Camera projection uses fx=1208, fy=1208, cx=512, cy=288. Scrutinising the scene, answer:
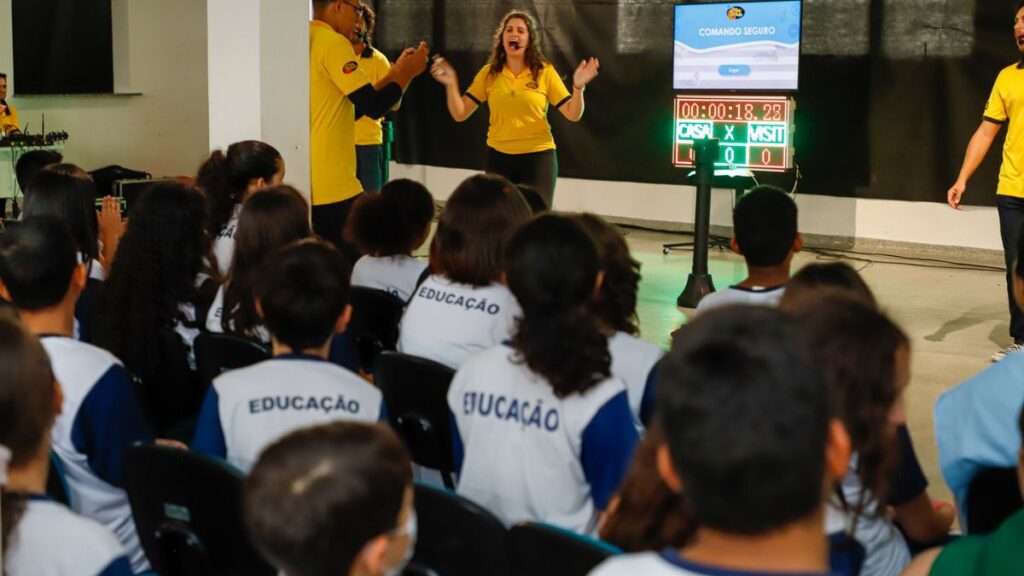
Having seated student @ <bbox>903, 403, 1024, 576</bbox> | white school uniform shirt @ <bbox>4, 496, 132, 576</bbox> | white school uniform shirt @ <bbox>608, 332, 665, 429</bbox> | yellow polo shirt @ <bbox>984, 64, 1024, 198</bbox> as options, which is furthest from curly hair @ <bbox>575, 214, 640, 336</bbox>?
yellow polo shirt @ <bbox>984, 64, 1024, 198</bbox>

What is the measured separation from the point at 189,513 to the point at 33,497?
1.51ft

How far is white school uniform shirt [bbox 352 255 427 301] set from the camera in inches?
157

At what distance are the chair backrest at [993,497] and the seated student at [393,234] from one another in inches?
85.3

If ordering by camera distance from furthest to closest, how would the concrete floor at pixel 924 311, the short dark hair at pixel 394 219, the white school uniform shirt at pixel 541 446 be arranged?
the concrete floor at pixel 924 311, the short dark hair at pixel 394 219, the white school uniform shirt at pixel 541 446

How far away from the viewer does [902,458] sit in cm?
224

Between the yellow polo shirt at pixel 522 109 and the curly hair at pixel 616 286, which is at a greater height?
the yellow polo shirt at pixel 522 109

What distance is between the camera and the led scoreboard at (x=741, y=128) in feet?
27.3

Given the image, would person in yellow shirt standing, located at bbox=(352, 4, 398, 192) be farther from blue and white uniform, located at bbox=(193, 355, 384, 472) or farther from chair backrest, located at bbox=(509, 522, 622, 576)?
chair backrest, located at bbox=(509, 522, 622, 576)

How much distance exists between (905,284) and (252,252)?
518cm

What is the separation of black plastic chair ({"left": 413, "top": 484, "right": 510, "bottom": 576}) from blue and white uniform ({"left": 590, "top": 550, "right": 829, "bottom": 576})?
2.16 ft

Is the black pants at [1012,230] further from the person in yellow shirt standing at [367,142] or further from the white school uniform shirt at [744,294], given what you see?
the person in yellow shirt standing at [367,142]

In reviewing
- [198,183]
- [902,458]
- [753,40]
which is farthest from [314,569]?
[753,40]

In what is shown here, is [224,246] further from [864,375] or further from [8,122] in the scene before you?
[8,122]

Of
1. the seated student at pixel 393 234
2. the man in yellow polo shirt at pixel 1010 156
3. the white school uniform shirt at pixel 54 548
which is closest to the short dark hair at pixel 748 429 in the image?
the white school uniform shirt at pixel 54 548
